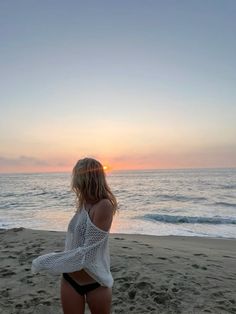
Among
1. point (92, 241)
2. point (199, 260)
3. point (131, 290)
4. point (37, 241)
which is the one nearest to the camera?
point (92, 241)

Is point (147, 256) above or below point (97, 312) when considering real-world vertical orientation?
below

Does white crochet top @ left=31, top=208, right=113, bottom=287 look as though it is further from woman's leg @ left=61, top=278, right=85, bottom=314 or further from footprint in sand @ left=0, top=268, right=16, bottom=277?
footprint in sand @ left=0, top=268, right=16, bottom=277

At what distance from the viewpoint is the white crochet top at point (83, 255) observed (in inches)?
107

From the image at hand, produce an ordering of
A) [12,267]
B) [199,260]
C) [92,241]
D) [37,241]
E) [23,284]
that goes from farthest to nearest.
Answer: [37,241] < [199,260] < [12,267] < [23,284] < [92,241]

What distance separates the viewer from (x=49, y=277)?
19.5 ft

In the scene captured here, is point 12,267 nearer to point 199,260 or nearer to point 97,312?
point 199,260

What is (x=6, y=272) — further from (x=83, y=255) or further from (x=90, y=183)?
(x=90, y=183)

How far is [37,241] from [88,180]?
6.52 m

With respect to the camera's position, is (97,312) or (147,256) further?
(147,256)

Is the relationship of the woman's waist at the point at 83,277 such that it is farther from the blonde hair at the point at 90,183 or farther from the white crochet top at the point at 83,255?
the blonde hair at the point at 90,183

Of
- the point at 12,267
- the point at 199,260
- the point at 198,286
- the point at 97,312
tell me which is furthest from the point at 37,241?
the point at 97,312

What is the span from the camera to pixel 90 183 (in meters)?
2.80

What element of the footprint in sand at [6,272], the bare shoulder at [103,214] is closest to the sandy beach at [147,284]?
the footprint in sand at [6,272]

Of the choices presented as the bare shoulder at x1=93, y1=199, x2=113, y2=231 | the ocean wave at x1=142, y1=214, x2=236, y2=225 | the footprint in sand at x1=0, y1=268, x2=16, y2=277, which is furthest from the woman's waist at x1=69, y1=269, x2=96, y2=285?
the ocean wave at x1=142, y1=214, x2=236, y2=225
